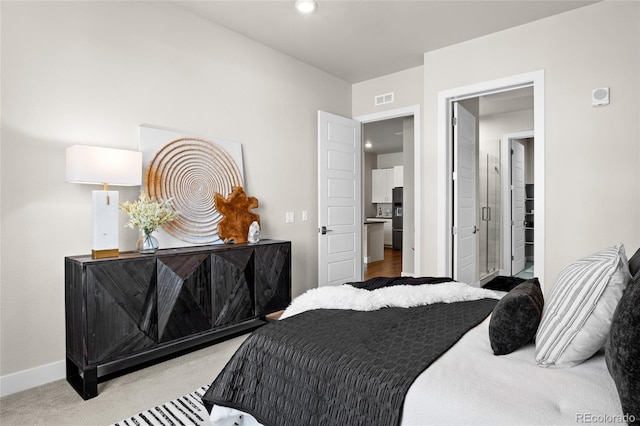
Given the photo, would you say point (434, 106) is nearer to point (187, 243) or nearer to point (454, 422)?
point (187, 243)

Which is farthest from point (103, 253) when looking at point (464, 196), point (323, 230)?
point (464, 196)

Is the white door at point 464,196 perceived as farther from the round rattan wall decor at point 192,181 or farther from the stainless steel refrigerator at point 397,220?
the stainless steel refrigerator at point 397,220

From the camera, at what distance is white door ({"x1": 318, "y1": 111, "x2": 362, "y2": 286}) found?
4.40m

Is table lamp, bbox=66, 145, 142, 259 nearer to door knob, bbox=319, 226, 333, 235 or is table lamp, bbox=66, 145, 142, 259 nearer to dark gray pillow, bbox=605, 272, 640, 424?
door knob, bbox=319, 226, 333, 235

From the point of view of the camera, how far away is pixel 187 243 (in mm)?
3111

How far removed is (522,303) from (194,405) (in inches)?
73.6

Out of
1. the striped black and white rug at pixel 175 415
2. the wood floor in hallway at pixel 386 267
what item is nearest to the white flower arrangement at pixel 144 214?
the striped black and white rug at pixel 175 415

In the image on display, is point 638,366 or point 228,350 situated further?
point 228,350

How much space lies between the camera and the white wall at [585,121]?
289cm

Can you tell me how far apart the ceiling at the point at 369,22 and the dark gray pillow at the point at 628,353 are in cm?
287

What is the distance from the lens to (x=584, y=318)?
47.6 inches

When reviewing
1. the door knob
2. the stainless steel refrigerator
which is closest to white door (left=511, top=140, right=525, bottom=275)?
the stainless steel refrigerator

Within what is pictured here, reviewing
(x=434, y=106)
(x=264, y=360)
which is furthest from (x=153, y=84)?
(x=434, y=106)

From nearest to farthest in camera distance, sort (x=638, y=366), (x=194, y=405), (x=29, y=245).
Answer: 1. (x=638, y=366)
2. (x=194, y=405)
3. (x=29, y=245)
